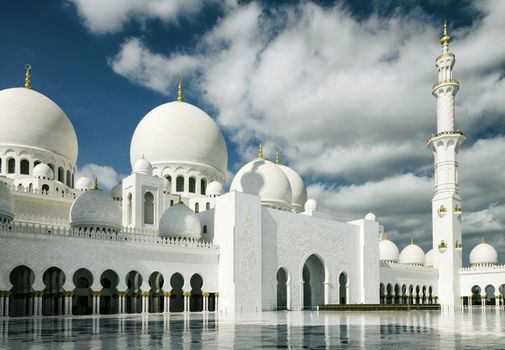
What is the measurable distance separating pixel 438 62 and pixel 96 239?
26004 millimetres

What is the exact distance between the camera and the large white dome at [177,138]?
29.2 m

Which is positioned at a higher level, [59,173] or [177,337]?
[59,173]

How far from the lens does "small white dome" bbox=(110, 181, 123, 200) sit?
2744 centimetres

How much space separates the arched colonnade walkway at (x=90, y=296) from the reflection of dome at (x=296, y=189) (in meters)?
10.4

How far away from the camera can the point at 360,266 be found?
1186 inches

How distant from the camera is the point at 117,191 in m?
27.6

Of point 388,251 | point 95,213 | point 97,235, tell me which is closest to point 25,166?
point 95,213

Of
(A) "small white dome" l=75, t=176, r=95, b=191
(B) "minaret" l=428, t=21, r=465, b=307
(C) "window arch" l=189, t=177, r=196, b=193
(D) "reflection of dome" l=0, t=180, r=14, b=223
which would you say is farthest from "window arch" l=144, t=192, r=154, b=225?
(B) "minaret" l=428, t=21, r=465, b=307

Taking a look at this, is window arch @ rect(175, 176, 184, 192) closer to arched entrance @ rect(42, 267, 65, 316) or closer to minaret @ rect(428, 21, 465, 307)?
arched entrance @ rect(42, 267, 65, 316)

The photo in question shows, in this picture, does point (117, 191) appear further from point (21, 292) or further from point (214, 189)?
point (21, 292)

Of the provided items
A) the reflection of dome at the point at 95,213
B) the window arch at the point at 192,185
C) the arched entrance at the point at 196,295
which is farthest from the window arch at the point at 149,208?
the reflection of dome at the point at 95,213

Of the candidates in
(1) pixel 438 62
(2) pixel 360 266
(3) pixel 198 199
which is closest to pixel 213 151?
(3) pixel 198 199

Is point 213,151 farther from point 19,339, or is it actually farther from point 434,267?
point 19,339

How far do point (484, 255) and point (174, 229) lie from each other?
25.1 meters
